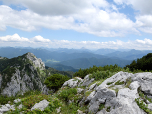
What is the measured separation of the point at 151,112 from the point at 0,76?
20956 centimetres

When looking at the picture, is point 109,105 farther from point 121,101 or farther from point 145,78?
point 145,78

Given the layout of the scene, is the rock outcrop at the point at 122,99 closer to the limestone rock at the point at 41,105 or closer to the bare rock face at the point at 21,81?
the limestone rock at the point at 41,105

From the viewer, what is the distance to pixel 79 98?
12.2m

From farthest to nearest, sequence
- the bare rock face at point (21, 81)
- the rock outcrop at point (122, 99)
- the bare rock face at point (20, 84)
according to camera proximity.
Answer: the bare rock face at point (21, 81), the bare rock face at point (20, 84), the rock outcrop at point (122, 99)

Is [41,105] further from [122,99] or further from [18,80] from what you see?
[18,80]

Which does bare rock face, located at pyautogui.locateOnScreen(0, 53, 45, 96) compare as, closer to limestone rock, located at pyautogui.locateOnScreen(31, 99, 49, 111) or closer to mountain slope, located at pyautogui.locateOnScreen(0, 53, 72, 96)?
mountain slope, located at pyautogui.locateOnScreen(0, 53, 72, 96)

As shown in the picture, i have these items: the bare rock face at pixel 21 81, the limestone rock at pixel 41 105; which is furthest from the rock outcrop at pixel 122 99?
the bare rock face at pixel 21 81

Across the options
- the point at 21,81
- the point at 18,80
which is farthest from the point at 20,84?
the point at 18,80

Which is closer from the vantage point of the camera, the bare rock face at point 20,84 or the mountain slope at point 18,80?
the bare rock face at point 20,84

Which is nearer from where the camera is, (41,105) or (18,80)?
(41,105)

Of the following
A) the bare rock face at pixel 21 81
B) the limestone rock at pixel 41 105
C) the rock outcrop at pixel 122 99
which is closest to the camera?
the rock outcrop at pixel 122 99

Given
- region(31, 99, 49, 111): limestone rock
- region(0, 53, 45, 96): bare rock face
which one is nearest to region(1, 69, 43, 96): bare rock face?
region(0, 53, 45, 96): bare rock face

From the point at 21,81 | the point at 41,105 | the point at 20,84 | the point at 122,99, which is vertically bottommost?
the point at 20,84

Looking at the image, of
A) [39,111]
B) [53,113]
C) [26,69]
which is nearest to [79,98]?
[53,113]
